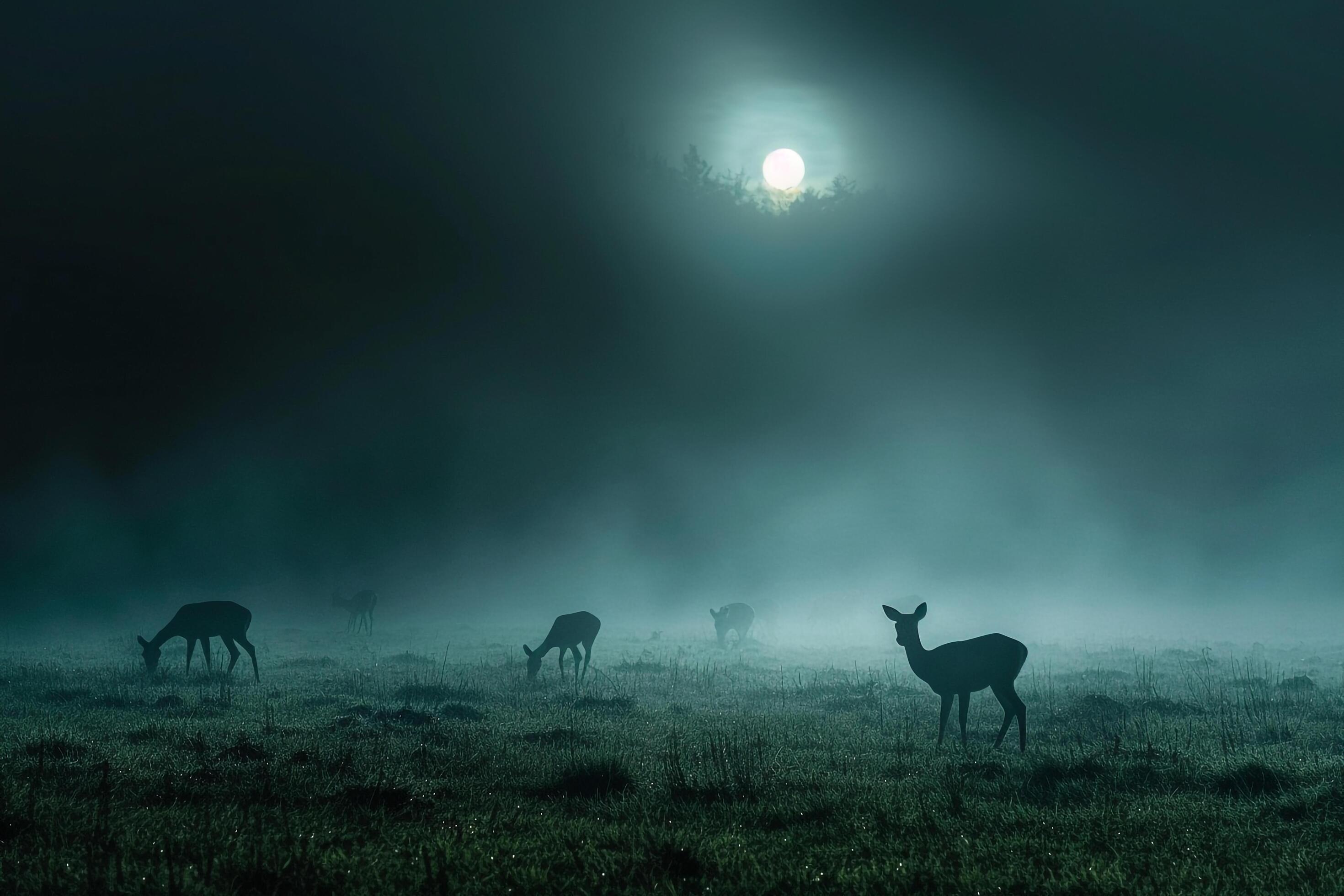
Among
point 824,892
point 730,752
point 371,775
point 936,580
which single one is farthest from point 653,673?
point 936,580

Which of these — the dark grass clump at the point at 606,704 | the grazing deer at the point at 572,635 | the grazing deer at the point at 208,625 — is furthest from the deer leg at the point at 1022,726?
the grazing deer at the point at 208,625

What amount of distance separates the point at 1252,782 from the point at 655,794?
7726 millimetres

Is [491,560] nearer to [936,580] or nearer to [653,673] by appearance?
[936,580]

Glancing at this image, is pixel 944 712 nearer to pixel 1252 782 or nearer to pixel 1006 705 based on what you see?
pixel 1006 705

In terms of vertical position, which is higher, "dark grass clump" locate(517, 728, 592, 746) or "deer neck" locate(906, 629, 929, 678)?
"deer neck" locate(906, 629, 929, 678)

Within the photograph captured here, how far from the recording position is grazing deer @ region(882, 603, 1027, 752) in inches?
545

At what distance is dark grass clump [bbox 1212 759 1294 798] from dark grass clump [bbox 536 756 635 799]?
752 centimetres

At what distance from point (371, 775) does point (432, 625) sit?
5753 cm

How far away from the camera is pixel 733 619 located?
4562 centimetres

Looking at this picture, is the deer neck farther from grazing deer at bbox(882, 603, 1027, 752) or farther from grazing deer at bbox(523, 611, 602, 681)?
grazing deer at bbox(523, 611, 602, 681)

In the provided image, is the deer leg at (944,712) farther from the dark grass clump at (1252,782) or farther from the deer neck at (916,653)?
the dark grass clump at (1252,782)

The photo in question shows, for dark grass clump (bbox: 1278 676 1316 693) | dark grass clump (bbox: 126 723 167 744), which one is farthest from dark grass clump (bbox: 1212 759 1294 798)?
dark grass clump (bbox: 126 723 167 744)

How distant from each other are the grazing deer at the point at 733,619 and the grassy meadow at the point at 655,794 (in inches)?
973

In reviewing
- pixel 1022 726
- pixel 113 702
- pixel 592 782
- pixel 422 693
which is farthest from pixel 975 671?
pixel 113 702
